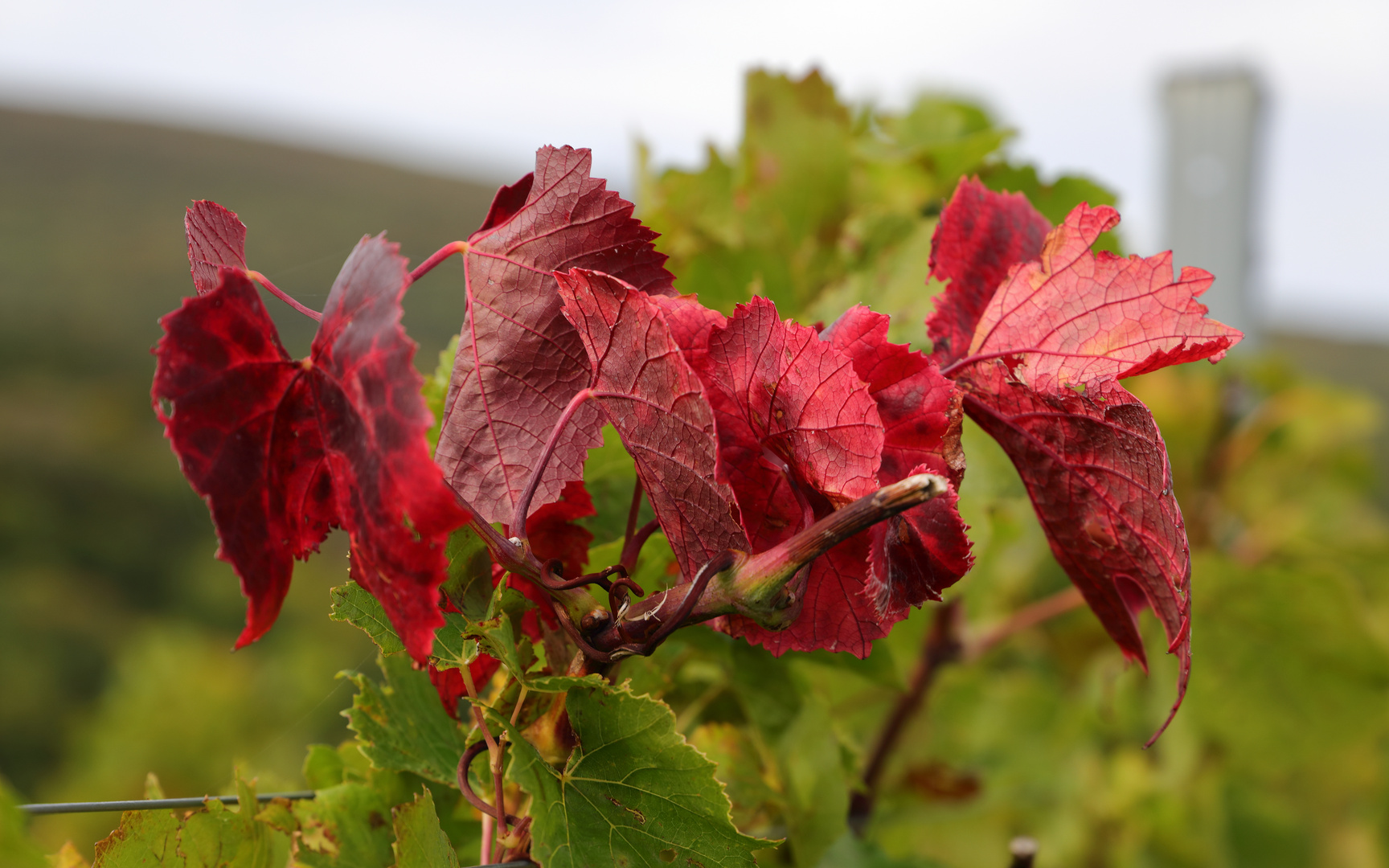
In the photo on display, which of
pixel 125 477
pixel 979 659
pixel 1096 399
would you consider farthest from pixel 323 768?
pixel 125 477

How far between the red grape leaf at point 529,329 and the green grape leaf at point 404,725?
0.08 m

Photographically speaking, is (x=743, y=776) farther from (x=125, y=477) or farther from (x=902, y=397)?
(x=125, y=477)

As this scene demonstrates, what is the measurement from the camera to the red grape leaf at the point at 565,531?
224mm

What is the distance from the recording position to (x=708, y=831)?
20 centimetres

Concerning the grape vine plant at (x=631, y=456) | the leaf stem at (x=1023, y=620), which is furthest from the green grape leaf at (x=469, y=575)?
the leaf stem at (x=1023, y=620)

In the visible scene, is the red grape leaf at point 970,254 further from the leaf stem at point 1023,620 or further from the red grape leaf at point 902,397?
the leaf stem at point 1023,620

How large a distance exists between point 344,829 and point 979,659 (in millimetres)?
629

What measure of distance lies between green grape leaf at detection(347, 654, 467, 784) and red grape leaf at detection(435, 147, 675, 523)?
0.08 metres

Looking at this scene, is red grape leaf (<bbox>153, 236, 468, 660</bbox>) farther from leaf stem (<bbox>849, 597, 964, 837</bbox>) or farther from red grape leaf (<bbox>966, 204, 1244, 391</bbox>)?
leaf stem (<bbox>849, 597, 964, 837</bbox>)

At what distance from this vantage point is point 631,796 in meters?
0.20

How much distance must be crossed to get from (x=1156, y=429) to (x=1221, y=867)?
92 centimetres

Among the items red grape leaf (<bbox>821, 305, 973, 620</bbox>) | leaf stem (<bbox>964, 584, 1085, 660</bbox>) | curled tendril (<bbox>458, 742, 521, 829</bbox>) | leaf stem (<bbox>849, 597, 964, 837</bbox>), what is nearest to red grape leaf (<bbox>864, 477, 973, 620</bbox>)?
red grape leaf (<bbox>821, 305, 973, 620</bbox>)

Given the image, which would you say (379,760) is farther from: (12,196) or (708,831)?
(12,196)

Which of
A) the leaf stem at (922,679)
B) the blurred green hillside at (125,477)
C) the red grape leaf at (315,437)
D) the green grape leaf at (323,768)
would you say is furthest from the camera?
the blurred green hillside at (125,477)
